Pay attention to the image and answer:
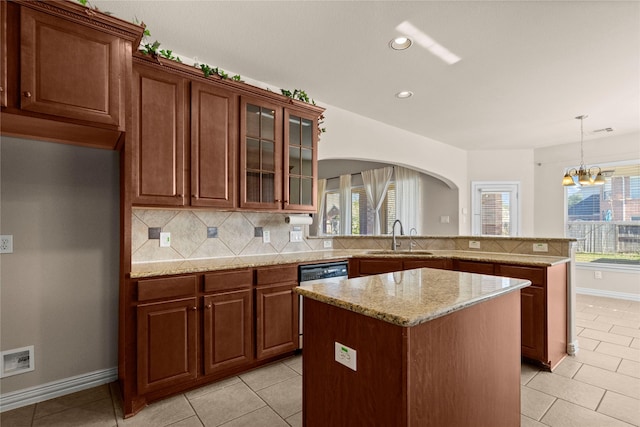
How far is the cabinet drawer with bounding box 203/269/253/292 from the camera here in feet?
7.56

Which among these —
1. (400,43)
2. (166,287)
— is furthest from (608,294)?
(166,287)

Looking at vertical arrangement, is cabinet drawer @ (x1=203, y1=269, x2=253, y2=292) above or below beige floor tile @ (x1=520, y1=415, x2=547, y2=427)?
above

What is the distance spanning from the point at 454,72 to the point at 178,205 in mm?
2784

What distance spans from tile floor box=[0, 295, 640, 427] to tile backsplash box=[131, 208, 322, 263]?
1.05 metres

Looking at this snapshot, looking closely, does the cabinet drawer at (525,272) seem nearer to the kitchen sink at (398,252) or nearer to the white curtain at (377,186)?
the kitchen sink at (398,252)

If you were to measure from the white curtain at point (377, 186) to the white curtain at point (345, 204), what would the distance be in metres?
0.56

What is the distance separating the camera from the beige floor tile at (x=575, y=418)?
6.41ft

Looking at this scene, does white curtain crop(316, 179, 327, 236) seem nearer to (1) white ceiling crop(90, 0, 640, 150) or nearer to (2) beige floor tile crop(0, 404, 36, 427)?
(1) white ceiling crop(90, 0, 640, 150)

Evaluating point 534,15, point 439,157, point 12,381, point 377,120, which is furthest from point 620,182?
point 12,381

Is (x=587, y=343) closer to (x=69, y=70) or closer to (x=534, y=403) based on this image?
(x=534, y=403)

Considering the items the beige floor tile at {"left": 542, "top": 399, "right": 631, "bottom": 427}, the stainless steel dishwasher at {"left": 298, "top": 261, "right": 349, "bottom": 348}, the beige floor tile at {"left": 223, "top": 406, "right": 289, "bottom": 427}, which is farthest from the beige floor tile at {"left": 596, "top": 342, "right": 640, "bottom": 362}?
the beige floor tile at {"left": 223, "top": 406, "right": 289, "bottom": 427}

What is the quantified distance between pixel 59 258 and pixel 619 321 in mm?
5943

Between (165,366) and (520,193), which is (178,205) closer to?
(165,366)

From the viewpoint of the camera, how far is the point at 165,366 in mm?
2127
